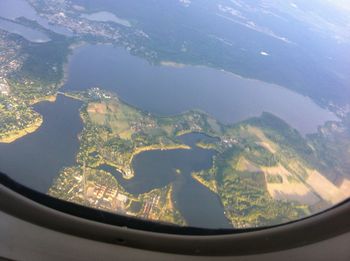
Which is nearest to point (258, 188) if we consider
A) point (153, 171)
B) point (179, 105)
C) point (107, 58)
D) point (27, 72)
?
point (153, 171)

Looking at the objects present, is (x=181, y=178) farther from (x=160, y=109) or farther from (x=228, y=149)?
(x=160, y=109)

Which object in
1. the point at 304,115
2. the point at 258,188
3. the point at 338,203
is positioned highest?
the point at 338,203

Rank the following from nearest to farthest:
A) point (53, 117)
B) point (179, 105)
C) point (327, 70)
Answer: point (53, 117) → point (179, 105) → point (327, 70)

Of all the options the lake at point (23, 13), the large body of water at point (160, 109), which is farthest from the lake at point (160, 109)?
the lake at point (23, 13)

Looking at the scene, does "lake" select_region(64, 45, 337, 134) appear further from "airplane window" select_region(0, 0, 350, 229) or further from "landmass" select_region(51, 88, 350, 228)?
"landmass" select_region(51, 88, 350, 228)

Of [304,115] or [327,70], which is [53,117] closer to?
[304,115]

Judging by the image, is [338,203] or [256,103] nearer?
[338,203]

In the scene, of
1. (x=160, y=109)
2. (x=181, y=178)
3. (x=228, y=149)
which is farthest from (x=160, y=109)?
(x=181, y=178)

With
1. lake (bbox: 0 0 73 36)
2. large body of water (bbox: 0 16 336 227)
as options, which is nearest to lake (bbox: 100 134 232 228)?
large body of water (bbox: 0 16 336 227)

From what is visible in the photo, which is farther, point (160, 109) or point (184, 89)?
point (184, 89)
